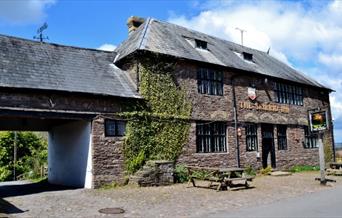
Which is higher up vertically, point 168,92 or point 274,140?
point 168,92

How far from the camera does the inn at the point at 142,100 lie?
16.1 metres

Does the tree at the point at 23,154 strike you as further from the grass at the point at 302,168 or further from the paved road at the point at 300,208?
the paved road at the point at 300,208

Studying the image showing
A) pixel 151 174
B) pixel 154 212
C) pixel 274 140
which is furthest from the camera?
pixel 274 140

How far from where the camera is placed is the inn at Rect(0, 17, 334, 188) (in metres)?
16.1

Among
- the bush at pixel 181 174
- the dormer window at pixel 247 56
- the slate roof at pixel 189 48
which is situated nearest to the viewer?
the bush at pixel 181 174

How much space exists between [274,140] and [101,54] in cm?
1235

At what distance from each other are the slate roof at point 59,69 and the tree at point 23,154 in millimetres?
10870

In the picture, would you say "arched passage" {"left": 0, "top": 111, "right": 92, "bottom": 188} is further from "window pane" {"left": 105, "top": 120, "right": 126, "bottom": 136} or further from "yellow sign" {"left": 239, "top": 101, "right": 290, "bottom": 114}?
"yellow sign" {"left": 239, "top": 101, "right": 290, "bottom": 114}

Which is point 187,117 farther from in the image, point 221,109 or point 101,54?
point 101,54

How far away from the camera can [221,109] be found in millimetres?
21531

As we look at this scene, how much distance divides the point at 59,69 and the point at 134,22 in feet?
23.9

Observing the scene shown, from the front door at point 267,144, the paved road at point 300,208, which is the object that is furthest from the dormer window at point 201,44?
the paved road at point 300,208

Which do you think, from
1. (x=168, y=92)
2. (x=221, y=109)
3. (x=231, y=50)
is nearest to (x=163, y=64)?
(x=168, y=92)

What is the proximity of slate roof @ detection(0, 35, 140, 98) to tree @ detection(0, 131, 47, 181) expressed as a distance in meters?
10.9
